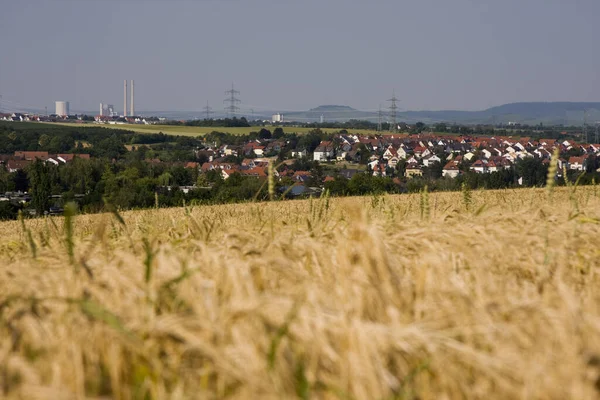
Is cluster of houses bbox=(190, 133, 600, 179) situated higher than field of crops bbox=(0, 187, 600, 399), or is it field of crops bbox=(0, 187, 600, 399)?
field of crops bbox=(0, 187, 600, 399)

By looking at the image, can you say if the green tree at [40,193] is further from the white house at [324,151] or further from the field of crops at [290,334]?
the white house at [324,151]

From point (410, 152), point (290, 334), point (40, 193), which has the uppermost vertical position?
point (290, 334)

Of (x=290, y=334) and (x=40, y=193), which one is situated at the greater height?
(x=290, y=334)

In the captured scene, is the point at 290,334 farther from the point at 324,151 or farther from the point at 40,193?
the point at 324,151

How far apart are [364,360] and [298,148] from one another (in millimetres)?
69712

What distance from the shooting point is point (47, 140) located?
81562 millimetres

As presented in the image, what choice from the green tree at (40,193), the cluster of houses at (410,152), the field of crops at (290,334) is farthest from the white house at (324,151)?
the field of crops at (290,334)

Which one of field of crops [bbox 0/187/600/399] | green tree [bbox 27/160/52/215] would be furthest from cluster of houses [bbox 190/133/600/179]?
field of crops [bbox 0/187/600/399]

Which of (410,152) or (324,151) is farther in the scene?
(410,152)

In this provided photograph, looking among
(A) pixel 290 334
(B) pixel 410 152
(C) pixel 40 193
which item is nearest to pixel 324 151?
(B) pixel 410 152

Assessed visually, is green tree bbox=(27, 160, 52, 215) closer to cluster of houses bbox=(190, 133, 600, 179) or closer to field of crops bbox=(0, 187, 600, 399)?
cluster of houses bbox=(190, 133, 600, 179)

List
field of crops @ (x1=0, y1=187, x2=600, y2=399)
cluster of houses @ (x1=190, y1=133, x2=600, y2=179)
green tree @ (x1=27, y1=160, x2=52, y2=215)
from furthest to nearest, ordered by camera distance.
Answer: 1. cluster of houses @ (x1=190, y1=133, x2=600, y2=179)
2. green tree @ (x1=27, y1=160, x2=52, y2=215)
3. field of crops @ (x1=0, y1=187, x2=600, y2=399)

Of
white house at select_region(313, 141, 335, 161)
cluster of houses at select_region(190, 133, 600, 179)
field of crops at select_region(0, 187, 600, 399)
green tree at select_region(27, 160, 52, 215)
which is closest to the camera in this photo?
field of crops at select_region(0, 187, 600, 399)

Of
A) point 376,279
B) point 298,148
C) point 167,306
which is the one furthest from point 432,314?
point 298,148
